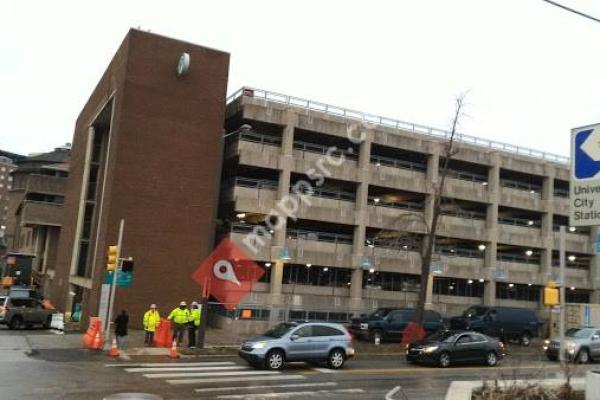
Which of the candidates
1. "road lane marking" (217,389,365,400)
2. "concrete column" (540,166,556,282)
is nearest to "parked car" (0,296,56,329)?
"road lane marking" (217,389,365,400)

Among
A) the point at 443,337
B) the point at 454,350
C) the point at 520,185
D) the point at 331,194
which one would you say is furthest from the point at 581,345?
Answer: the point at 520,185

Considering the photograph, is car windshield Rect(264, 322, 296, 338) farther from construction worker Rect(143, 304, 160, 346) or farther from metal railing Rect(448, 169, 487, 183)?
metal railing Rect(448, 169, 487, 183)

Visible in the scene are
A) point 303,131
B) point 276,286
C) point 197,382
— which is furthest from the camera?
point 303,131

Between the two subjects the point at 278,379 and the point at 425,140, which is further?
the point at 425,140

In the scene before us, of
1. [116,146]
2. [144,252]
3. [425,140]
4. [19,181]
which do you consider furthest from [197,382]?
[19,181]

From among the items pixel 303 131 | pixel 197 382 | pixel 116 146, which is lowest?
pixel 197 382

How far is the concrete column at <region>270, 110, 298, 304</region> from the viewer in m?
37.2

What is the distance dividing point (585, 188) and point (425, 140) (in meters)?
33.3

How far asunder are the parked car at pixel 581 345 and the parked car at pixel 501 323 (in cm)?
Answer: 673

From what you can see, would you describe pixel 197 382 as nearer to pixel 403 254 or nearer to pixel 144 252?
pixel 144 252

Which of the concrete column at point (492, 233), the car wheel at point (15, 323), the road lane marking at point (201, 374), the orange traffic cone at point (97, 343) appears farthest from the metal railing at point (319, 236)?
the road lane marking at point (201, 374)

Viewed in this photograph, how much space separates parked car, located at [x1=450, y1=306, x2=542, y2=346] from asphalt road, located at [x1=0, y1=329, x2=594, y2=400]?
10613mm

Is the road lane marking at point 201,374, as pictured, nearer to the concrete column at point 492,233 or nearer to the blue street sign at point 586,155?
the blue street sign at point 586,155

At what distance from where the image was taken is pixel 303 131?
4006 centimetres
